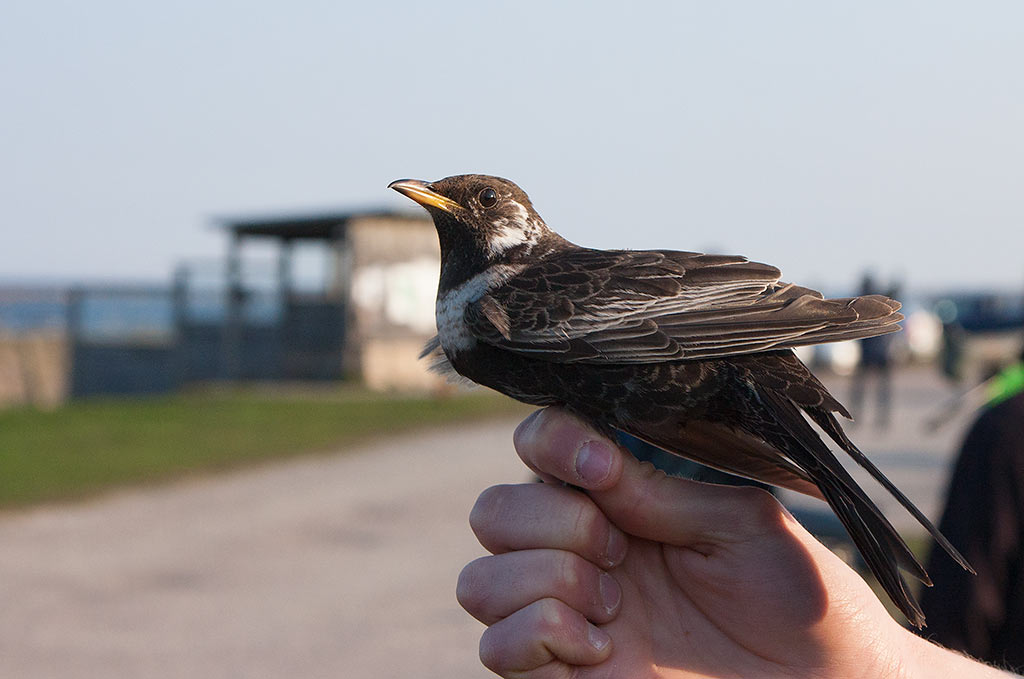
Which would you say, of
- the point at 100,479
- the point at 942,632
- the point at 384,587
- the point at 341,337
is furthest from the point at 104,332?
the point at 942,632

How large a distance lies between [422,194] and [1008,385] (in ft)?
8.37

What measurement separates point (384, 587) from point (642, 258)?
6.39m

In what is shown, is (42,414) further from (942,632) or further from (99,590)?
(942,632)

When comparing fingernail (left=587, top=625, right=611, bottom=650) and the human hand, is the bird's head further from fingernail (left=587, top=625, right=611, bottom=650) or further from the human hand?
fingernail (left=587, top=625, right=611, bottom=650)

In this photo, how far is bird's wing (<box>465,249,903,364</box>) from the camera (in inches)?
97.1

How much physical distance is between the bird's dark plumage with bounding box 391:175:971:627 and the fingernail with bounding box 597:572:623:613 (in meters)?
0.42

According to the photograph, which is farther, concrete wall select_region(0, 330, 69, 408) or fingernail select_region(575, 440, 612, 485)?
concrete wall select_region(0, 330, 69, 408)

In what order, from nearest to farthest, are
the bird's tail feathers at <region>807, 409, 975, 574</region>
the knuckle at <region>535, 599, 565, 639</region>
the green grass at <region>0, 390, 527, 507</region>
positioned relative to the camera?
the bird's tail feathers at <region>807, 409, 975, 574</region>
the knuckle at <region>535, 599, 565, 639</region>
the green grass at <region>0, 390, 527, 507</region>

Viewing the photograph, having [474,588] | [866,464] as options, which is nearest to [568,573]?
[474,588]

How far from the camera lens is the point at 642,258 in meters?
2.74

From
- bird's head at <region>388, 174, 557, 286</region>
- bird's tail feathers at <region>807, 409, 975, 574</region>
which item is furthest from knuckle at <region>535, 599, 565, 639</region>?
bird's head at <region>388, 174, 557, 286</region>

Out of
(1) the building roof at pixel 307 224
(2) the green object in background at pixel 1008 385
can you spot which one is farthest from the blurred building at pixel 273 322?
(2) the green object in background at pixel 1008 385

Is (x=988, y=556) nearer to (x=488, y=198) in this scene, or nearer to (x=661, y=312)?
(x=661, y=312)

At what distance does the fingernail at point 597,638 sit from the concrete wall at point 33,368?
65.2 ft
